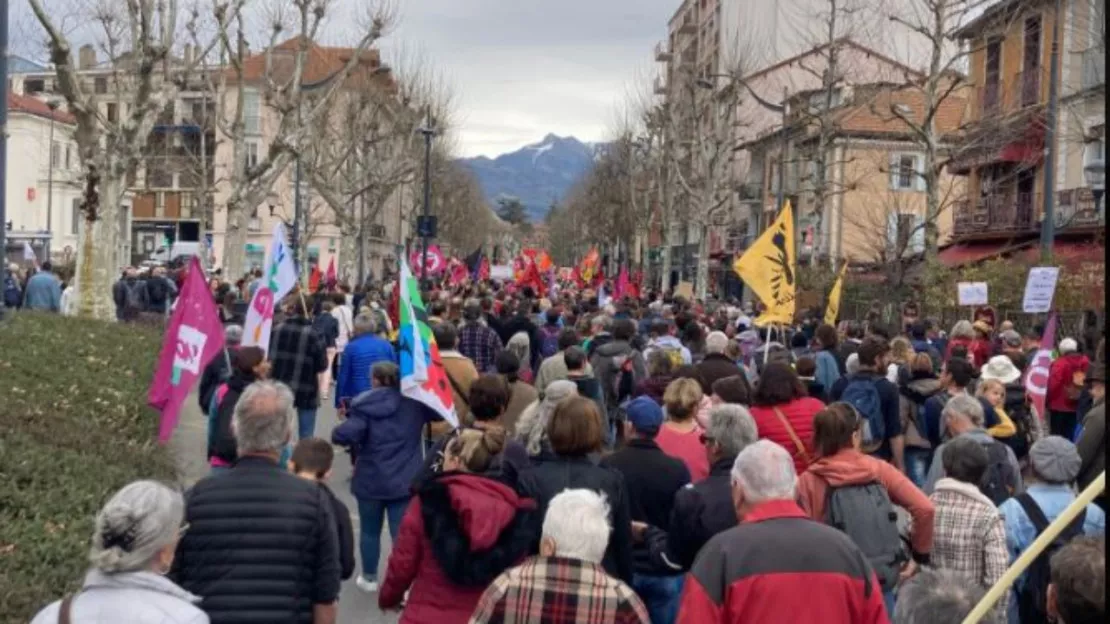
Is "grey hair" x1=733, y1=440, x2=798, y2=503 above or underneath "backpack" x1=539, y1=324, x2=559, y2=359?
above

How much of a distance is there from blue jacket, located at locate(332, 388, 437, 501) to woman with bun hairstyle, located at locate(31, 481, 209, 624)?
4012mm

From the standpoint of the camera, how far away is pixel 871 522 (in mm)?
5566

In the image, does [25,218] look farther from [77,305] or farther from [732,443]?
[732,443]

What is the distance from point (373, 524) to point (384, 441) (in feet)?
2.03

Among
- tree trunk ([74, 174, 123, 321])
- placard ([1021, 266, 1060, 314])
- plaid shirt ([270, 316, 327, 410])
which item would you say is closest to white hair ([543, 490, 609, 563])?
plaid shirt ([270, 316, 327, 410])

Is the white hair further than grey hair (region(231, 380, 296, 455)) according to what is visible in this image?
No

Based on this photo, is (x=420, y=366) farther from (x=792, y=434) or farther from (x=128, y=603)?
(x=128, y=603)

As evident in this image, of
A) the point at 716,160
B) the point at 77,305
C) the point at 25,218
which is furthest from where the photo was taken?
the point at 25,218

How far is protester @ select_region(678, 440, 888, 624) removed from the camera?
402 centimetres

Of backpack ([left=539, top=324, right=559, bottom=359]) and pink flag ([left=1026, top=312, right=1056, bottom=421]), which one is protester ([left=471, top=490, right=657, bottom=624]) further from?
backpack ([left=539, top=324, right=559, bottom=359])

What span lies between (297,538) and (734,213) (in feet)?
215

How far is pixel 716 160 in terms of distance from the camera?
1695 inches

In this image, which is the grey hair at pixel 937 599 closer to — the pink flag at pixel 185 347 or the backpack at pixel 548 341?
the pink flag at pixel 185 347

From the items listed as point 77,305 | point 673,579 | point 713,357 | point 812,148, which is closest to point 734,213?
point 812,148
